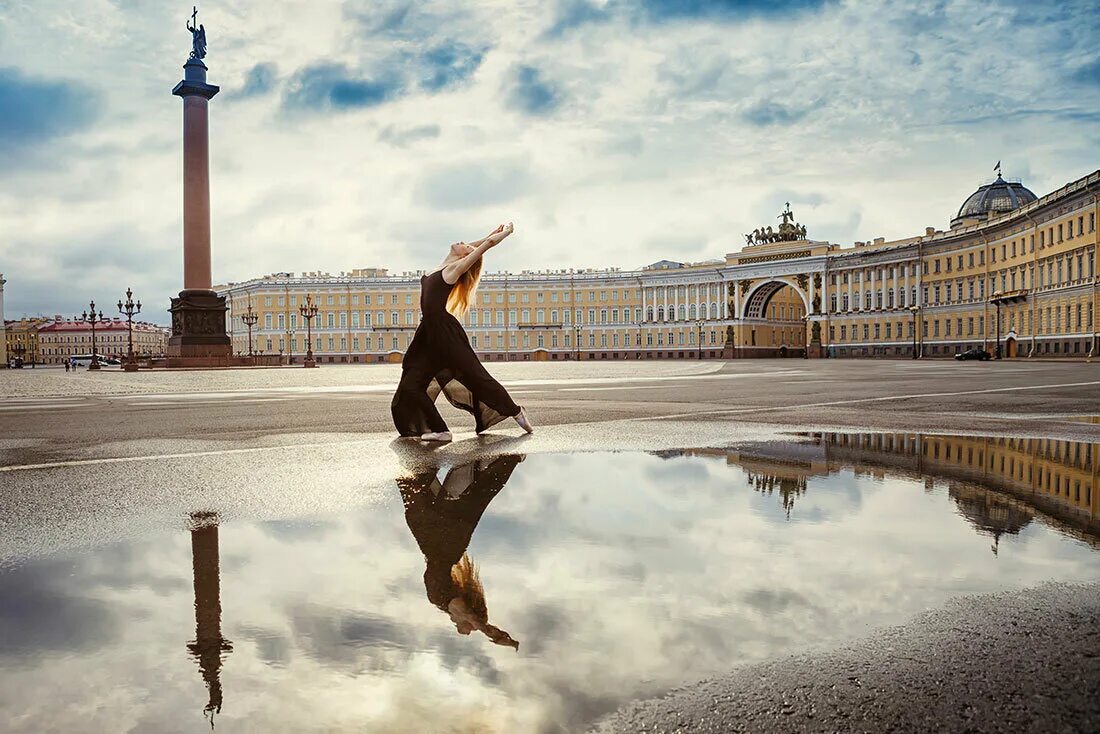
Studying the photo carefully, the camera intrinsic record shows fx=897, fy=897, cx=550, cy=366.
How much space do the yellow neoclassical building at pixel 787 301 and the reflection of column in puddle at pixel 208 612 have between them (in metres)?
60.5

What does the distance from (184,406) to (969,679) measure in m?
13.3

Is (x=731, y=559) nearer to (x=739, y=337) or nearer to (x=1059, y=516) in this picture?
(x=1059, y=516)

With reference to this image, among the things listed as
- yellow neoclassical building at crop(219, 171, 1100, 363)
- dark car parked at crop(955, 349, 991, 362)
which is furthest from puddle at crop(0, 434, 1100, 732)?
dark car parked at crop(955, 349, 991, 362)

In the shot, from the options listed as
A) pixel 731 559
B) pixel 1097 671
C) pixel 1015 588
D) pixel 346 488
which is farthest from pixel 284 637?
pixel 346 488

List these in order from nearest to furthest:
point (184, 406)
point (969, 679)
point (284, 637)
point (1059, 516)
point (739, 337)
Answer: point (969, 679)
point (284, 637)
point (1059, 516)
point (184, 406)
point (739, 337)

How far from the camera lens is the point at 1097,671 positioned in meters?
2.06

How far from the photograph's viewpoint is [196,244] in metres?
48.2

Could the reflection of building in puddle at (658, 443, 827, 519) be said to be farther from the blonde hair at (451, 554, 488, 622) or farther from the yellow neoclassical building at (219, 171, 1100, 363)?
the yellow neoclassical building at (219, 171, 1100, 363)

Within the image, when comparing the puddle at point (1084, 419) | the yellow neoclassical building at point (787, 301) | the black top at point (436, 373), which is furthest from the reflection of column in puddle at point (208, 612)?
the yellow neoclassical building at point (787, 301)

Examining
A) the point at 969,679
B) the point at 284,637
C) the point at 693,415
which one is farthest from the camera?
the point at 693,415

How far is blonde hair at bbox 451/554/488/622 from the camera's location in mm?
2562

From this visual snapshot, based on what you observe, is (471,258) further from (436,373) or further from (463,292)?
(436,373)

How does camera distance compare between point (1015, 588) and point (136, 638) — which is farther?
point (1015, 588)

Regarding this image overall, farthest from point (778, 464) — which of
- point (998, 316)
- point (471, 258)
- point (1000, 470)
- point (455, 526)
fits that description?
point (998, 316)
